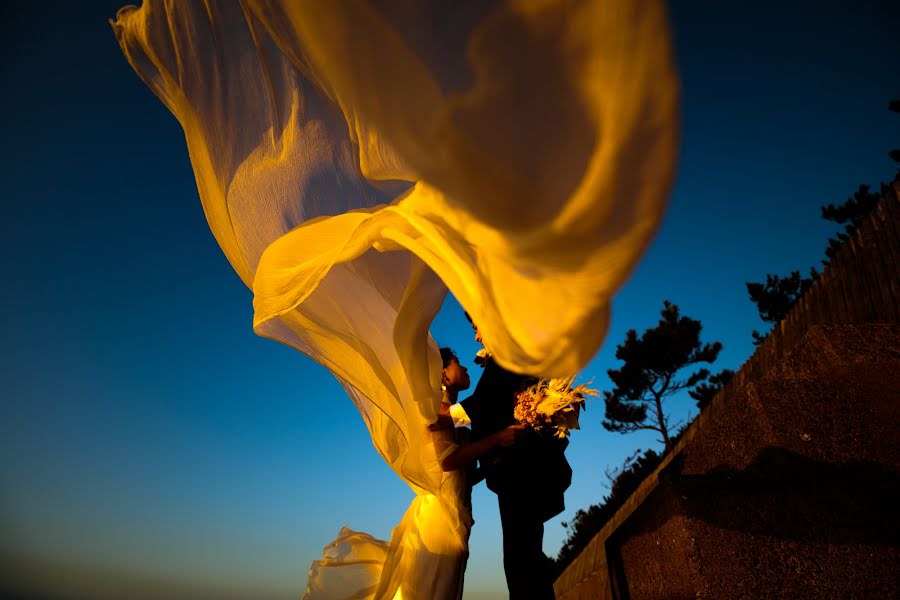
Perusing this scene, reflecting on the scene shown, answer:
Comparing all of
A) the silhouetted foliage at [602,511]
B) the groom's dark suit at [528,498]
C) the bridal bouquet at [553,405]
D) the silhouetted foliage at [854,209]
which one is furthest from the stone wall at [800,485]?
the silhouetted foliage at [854,209]

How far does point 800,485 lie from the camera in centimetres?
187

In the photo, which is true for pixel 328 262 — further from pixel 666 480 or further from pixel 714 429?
pixel 714 429

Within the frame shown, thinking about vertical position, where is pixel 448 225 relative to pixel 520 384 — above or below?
below

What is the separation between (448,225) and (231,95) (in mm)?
1185

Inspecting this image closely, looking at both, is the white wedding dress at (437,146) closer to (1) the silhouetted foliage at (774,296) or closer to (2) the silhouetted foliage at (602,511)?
(2) the silhouetted foliage at (602,511)

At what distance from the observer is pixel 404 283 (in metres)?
1.92

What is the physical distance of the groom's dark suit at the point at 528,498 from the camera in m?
2.76

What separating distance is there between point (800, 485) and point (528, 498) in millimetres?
1394

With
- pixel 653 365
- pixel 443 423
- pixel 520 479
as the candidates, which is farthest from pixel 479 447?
pixel 653 365

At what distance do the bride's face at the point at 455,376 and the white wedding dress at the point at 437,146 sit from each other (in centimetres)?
113

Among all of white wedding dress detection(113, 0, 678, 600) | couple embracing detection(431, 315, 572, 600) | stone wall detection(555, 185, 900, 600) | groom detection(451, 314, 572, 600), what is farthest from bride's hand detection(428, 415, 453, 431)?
stone wall detection(555, 185, 900, 600)

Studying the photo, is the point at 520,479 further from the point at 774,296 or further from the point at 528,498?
the point at 774,296

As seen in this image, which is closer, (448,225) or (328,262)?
(448,225)

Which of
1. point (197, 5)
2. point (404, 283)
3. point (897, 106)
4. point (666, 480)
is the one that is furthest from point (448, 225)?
point (897, 106)
